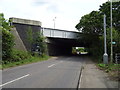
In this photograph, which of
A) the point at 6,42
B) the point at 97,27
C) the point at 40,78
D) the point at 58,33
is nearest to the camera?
→ the point at 40,78

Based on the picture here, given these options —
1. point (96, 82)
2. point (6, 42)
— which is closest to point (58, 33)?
point (6, 42)

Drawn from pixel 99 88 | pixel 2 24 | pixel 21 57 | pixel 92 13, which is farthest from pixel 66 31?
pixel 99 88

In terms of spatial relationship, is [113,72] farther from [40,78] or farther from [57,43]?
[57,43]

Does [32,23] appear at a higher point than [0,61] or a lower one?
higher

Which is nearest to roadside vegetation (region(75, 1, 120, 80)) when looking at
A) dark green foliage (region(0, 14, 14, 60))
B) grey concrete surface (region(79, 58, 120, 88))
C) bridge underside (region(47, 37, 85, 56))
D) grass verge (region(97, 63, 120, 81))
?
bridge underside (region(47, 37, 85, 56))

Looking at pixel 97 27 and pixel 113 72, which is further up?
pixel 97 27

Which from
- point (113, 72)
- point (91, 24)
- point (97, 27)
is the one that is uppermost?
point (91, 24)

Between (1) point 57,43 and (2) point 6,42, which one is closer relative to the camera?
(2) point 6,42

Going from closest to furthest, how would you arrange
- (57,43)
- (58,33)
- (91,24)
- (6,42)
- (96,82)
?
(96,82) < (6,42) < (91,24) < (58,33) < (57,43)

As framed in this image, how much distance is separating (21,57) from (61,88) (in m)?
19.2

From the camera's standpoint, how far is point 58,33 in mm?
46094

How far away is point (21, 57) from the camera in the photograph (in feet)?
88.6

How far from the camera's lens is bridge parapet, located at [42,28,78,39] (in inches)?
1731

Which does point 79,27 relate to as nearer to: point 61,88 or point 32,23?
point 32,23
